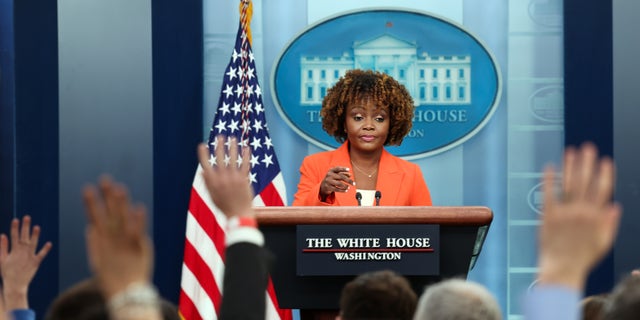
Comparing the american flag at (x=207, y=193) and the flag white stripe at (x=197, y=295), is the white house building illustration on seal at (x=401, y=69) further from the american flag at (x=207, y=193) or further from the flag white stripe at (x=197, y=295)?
the flag white stripe at (x=197, y=295)

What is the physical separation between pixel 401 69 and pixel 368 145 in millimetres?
1494

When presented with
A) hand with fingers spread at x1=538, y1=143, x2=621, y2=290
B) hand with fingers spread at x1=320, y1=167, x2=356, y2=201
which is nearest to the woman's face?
hand with fingers spread at x1=320, y1=167, x2=356, y2=201

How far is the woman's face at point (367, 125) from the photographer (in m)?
4.84

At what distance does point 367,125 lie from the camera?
4852mm

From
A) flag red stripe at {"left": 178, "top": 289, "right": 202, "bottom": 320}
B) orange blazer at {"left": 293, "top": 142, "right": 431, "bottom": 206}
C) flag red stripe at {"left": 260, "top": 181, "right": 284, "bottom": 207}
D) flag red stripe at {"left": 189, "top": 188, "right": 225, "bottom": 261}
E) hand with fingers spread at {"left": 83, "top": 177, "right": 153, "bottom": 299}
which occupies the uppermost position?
hand with fingers spread at {"left": 83, "top": 177, "right": 153, "bottom": 299}

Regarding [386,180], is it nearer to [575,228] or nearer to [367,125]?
[367,125]

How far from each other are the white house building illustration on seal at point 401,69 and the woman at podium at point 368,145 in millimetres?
1099

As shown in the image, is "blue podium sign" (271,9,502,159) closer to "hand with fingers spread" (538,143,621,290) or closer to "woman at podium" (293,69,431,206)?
"woman at podium" (293,69,431,206)

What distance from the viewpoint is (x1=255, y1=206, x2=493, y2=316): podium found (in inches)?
141

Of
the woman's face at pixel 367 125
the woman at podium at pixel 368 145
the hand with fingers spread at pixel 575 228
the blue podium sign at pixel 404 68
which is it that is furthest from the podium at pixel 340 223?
the blue podium sign at pixel 404 68

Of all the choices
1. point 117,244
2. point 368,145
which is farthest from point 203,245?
point 117,244

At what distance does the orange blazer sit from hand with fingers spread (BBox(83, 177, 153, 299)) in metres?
2.90

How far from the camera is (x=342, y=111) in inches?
198

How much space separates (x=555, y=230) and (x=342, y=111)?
11.2ft
